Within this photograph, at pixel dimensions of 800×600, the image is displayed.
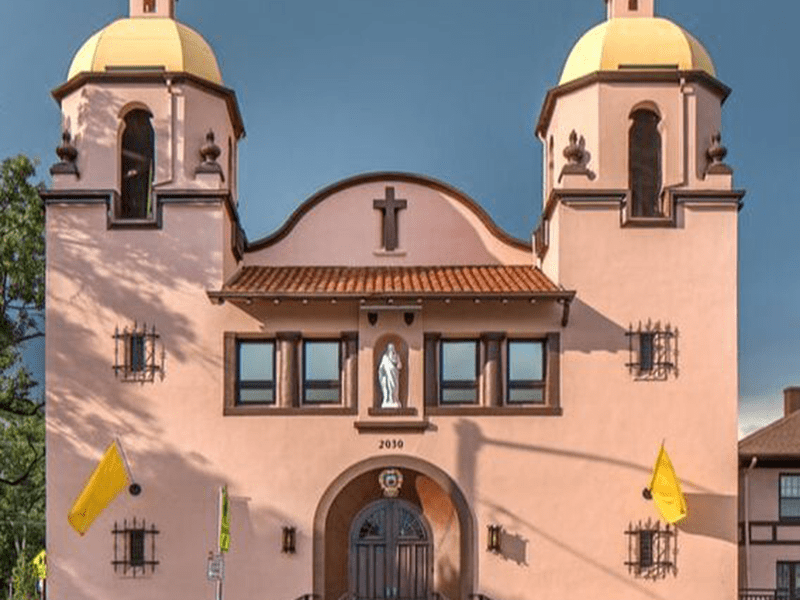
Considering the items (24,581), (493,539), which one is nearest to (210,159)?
(493,539)

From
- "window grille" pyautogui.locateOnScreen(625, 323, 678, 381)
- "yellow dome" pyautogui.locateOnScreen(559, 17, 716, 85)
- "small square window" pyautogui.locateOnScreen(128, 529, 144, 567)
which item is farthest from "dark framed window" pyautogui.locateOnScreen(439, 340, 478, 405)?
"small square window" pyautogui.locateOnScreen(128, 529, 144, 567)

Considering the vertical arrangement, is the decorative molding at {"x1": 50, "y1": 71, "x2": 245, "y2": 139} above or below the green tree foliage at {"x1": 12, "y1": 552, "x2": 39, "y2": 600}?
above

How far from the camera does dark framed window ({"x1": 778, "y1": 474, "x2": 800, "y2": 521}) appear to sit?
23891 mm

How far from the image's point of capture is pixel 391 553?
23.2 metres

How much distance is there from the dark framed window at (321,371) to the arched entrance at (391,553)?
Answer: 2851 millimetres

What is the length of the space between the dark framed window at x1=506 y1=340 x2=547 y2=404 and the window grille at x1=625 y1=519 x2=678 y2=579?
3.59m

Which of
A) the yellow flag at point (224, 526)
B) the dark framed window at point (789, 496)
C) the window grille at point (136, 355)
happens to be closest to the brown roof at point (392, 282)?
the window grille at point (136, 355)

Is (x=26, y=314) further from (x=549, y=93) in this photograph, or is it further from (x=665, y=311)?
(x=665, y=311)

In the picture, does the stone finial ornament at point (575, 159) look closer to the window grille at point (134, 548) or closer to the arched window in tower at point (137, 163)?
the arched window in tower at point (137, 163)

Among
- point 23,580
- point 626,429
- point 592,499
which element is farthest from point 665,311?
point 23,580

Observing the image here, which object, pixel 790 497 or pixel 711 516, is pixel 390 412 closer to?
pixel 711 516

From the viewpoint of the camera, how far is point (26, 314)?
2769cm

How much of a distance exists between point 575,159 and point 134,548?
13356mm

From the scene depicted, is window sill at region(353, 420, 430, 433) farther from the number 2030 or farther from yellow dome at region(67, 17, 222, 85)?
yellow dome at region(67, 17, 222, 85)
